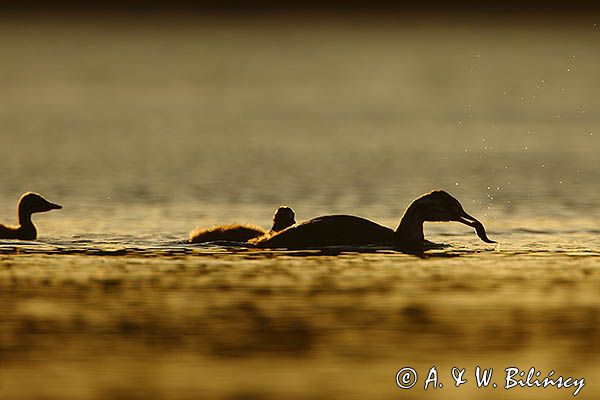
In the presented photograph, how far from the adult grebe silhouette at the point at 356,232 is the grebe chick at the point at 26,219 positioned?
2512mm

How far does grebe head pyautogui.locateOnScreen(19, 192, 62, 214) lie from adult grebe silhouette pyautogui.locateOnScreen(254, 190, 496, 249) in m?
3.10

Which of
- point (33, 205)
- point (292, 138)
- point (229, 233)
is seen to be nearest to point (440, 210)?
point (229, 233)

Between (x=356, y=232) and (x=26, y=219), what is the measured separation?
3.83 m

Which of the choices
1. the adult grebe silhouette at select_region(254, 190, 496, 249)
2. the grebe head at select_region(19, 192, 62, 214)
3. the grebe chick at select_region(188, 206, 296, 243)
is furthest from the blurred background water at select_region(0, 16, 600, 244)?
the adult grebe silhouette at select_region(254, 190, 496, 249)

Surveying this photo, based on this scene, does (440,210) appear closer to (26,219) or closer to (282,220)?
(282,220)

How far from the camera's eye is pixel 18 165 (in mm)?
29031

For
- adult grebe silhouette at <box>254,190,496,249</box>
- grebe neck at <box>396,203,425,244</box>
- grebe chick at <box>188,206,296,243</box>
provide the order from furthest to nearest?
grebe chick at <box>188,206,296,243</box>, grebe neck at <box>396,203,425,244</box>, adult grebe silhouette at <box>254,190,496,249</box>

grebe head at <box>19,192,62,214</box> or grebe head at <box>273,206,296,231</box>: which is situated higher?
grebe head at <box>19,192,62,214</box>

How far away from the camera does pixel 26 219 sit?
A: 61.8 feet

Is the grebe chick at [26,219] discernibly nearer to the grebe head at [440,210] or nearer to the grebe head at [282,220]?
the grebe head at [282,220]

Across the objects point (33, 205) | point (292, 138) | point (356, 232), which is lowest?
point (356, 232)

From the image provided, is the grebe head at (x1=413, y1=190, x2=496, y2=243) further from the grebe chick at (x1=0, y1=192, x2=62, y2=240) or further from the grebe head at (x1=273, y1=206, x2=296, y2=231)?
the grebe chick at (x1=0, y1=192, x2=62, y2=240)

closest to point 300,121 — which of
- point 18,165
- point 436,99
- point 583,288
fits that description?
point 436,99

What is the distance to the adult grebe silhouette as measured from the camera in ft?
56.1
